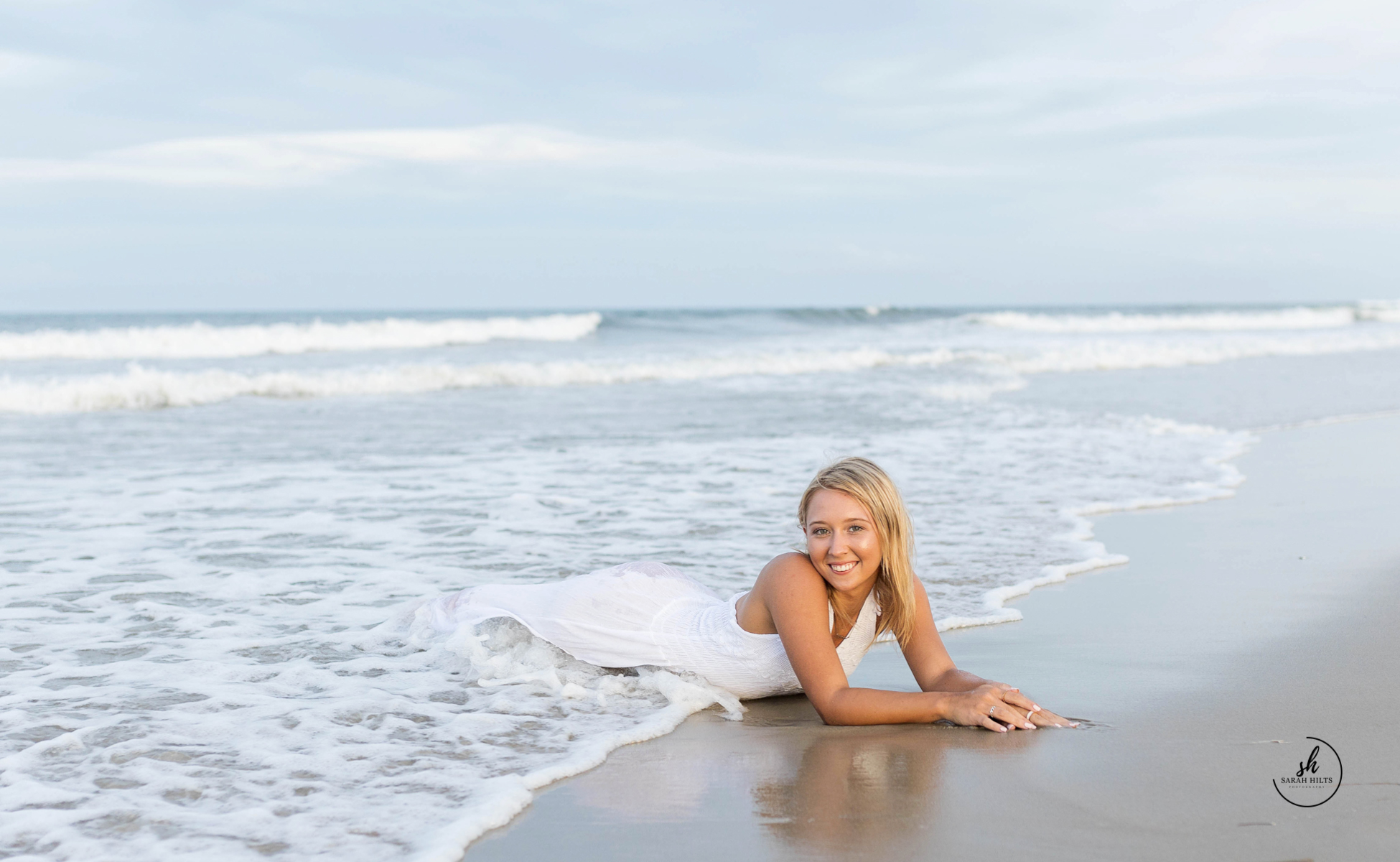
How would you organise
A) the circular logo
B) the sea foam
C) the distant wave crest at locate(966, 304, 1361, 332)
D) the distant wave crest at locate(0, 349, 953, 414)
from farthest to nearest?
the distant wave crest at locate(966, 304, 1361, 332)
the sea foam
the distant wave crest at locate(0, 349, 953, 414)
the circular logo

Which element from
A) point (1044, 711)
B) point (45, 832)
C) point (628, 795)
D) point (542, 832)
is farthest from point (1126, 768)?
point (45, 832)

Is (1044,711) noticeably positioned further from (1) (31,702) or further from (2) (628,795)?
(1) (31,702)

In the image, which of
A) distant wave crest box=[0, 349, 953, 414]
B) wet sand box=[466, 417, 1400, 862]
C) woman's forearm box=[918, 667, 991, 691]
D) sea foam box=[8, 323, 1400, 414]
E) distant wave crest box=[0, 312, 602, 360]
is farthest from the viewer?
distant wave crest box=[0, 312, 602, 360]

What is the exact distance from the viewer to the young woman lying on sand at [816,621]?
3.70 meters

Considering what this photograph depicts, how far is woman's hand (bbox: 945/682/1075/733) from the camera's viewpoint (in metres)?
3.65

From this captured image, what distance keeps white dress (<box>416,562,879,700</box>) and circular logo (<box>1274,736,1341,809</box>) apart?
55.2 inches

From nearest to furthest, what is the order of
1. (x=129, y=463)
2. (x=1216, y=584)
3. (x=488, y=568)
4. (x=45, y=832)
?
(x=45, y=832)
(x=1216, y=584)
(x=488, y=568)
(x=129, y=463)

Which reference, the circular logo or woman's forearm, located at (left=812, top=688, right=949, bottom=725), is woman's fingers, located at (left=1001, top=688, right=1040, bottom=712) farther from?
the circular logo

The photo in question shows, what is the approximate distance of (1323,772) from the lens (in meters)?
3.20

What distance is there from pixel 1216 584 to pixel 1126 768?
9.18 ft

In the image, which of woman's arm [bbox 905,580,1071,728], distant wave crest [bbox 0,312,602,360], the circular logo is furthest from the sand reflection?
distant wave crest [bbox 0,312,602,360]

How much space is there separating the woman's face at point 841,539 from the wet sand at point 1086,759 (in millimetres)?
549

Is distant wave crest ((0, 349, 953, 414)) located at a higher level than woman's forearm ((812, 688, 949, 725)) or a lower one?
higher

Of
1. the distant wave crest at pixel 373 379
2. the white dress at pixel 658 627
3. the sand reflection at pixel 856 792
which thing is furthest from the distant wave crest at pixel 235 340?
the sand reflection at pixel 856 792
